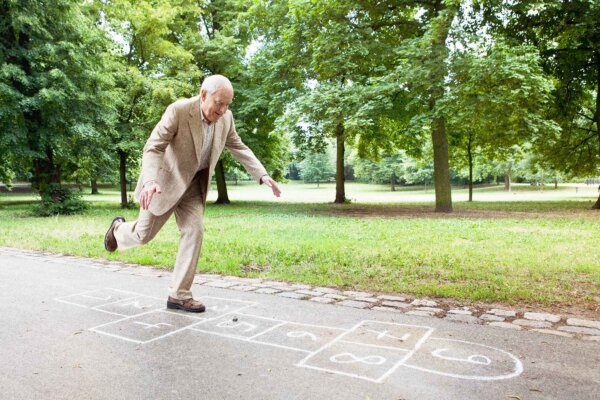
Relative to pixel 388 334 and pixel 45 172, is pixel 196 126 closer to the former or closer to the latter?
pixel 388 334

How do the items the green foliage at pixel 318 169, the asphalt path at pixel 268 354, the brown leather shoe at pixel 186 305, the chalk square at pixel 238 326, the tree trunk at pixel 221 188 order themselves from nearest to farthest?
1. the asphalt path at pixel 268 354
2. the chalk square at pixel 238 326
3. the brown leather shoe at pixel 186 305
4. the tree trunk at pixel 221 188
5. the green foliage at pixel 318 169

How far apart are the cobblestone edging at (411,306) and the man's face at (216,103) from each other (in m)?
2.30

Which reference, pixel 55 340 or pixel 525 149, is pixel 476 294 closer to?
pixel 55 340

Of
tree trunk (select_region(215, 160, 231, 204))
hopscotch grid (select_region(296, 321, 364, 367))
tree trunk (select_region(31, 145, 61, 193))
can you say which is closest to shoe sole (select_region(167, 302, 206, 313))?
hopscotch grid (select_region(296, 321, 364, 367))

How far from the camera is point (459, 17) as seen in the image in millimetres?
16469

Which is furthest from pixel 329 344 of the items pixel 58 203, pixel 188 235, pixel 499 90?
pixel 58 203

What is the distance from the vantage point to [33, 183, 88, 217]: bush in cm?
1691

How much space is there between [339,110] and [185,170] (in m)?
11.7

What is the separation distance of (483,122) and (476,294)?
10.8m

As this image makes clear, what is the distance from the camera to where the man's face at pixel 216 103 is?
4.14m

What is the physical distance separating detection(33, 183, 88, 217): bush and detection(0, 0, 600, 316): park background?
8 centimetres

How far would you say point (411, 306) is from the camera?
16.5ft

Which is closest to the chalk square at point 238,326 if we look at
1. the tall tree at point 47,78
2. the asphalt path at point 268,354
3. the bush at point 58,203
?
the asphalt path at point 268,354

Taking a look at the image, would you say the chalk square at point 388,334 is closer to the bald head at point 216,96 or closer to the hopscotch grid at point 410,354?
the hopscotch grid at point 410,354
